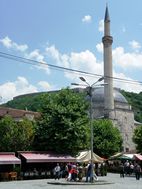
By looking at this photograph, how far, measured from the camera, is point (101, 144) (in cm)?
5597

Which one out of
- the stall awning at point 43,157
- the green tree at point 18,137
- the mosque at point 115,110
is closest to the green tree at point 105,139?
the mosque at point 115,110

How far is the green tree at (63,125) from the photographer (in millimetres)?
37844

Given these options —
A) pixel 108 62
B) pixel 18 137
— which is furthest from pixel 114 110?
pixel 18 137

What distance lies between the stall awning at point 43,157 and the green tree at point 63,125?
3.03 feet

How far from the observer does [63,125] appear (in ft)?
125

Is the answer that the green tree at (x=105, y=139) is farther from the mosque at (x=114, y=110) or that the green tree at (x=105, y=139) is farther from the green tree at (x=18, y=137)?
the green tree at (x=18, y=137)

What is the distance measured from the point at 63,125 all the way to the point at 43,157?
3652 millimetres

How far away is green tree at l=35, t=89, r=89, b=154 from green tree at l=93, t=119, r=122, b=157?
16.1 meters

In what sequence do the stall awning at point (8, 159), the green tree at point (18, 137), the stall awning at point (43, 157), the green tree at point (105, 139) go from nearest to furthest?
1. the stall awning at point (8, 159)
2. the stall awning at point (43, 157)
3. the green tree at point (18, 137)
4. the green tree at point (105, 139)

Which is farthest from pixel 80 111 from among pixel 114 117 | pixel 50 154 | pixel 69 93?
pixel 114 117

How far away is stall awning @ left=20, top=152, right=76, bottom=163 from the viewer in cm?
3525

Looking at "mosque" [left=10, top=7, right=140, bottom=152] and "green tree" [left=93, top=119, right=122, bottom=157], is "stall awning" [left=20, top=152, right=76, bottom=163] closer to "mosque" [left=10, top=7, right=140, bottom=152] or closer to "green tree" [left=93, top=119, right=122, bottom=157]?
"green tree" [left=93, top=119, right=122, bottom=157]

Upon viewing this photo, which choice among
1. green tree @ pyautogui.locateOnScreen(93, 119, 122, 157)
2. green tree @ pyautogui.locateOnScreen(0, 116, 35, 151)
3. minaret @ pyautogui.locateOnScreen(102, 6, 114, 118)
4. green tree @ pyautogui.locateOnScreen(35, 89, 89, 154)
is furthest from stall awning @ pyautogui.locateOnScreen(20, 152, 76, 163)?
minaret @ pyautogui.locateOnScreen(102, 6, 114, 118)

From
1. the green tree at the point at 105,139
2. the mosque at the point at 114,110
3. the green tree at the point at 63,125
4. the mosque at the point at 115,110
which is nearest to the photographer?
the green tree at the point at 63,125
